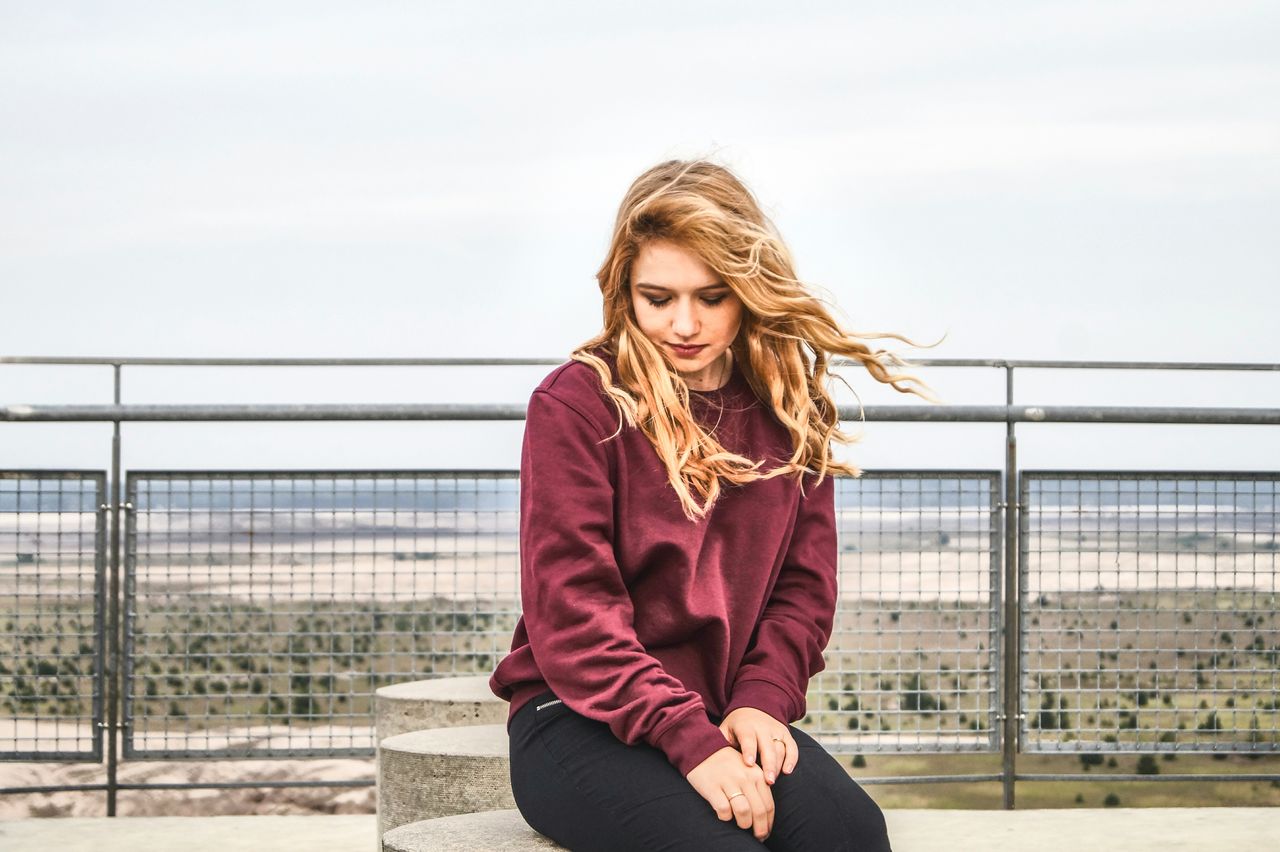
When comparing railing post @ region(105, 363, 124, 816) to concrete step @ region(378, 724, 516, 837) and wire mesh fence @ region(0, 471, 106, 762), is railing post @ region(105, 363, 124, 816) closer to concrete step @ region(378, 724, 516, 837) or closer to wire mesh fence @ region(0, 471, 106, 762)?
wire mesh fence @ region(0, 471, 106, 762)

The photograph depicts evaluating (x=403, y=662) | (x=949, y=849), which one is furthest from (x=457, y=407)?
(x=949, y=849)

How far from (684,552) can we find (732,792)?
414 mm

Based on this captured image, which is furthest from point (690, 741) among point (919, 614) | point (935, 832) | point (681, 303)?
point (919, 614)

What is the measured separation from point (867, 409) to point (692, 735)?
2.98 m

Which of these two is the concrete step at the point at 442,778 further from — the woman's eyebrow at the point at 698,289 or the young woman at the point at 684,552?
the woman's eyebrow at the point at 698,289

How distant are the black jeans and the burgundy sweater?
0.15 feet

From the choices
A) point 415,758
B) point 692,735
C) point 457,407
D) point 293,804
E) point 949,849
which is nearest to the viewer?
point 692,735

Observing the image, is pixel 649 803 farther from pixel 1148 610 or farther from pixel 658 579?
pixel 1148 610

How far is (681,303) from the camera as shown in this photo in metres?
2.53

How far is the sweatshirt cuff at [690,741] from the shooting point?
221 cm

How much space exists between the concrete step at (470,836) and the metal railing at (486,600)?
2437mm

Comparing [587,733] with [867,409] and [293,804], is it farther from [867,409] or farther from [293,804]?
[293,804]

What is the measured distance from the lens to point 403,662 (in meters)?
5.17

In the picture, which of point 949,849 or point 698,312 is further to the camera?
point 949,849
